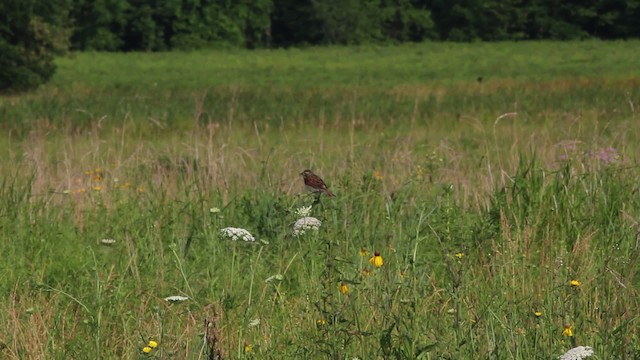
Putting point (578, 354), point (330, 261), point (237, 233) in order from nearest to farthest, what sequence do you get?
point (578, 354) → point (330, 261) → point (237, 233)

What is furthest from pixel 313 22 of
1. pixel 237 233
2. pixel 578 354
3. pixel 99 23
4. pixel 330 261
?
pixel 578 354

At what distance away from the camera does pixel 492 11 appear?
68.9 meters

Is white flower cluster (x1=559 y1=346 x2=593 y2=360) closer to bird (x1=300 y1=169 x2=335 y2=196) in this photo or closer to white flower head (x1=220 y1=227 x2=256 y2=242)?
white flower head (x1=220 y1=227 x2=256 y2=242)

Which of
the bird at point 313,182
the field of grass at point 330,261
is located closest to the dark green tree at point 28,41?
the field of grass at point 330,261

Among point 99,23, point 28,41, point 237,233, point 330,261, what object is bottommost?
point 99,23

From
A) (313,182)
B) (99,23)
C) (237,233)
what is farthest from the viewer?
(99,23)

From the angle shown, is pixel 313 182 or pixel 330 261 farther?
pixel 313 182

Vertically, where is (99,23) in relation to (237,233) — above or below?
below

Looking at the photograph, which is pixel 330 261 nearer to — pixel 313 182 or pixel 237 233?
pixel 237 233

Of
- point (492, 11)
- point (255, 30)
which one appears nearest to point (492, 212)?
point (492, 11)

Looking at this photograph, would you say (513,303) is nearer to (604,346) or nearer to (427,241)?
(604,346)

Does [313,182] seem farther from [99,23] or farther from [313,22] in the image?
[313,22]

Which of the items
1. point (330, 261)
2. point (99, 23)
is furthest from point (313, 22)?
point (330, 261)

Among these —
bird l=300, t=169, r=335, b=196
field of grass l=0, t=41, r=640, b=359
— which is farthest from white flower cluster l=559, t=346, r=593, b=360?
bird l=300, t=169, r=335, b=196
